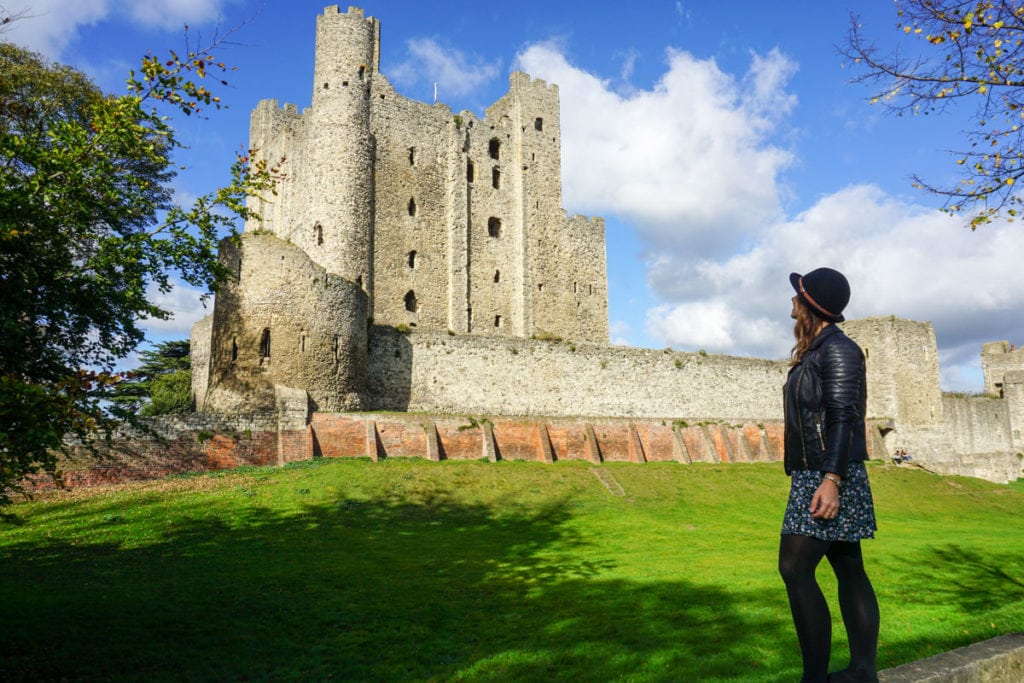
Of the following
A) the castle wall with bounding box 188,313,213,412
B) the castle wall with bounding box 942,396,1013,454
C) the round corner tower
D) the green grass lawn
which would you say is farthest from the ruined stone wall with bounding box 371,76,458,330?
the castle wall with bounding box 942,396,1013,454

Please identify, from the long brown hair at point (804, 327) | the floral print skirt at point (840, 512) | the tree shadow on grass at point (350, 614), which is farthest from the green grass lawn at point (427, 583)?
the long brown hair at point (804, 327)

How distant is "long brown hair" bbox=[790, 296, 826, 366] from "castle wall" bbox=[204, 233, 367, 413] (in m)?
20.6

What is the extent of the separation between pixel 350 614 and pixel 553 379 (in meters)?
23.6

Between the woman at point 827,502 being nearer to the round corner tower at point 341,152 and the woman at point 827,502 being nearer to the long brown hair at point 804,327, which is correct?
the long brown hair at point 804,327

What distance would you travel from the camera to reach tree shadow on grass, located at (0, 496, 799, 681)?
6.96m

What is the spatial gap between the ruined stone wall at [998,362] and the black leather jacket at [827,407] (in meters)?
56.4

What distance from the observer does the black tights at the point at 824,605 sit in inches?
145

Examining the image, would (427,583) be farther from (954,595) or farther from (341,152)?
(341,152)

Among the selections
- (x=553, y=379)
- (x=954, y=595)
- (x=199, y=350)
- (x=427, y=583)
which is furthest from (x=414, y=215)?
(x=954, y=595)

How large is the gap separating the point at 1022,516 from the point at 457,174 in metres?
29.1

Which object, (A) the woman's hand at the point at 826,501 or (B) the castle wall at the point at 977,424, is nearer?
Result: (A) the woman's hand at the point at 826,501

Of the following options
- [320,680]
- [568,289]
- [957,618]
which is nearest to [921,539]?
[957,618]

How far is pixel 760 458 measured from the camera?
101 ft

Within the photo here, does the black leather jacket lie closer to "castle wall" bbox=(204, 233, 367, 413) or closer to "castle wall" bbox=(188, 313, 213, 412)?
"castle wall" bbox=(204, 233, 367, 413)
